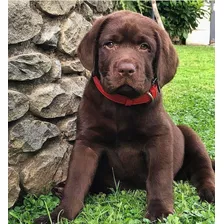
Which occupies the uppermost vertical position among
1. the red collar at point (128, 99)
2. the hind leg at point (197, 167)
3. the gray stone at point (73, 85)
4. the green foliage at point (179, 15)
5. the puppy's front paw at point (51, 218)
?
the red collar at point (128, 99)

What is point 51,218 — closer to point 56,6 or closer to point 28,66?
point 28,66

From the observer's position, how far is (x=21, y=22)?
300 cm

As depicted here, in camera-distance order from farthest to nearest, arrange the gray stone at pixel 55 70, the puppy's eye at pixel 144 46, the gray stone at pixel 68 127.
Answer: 1. the gray stone at pixel 68 127
2. the gray stone at pixel 55 70
3. the puppy's eye at pixel 144 46

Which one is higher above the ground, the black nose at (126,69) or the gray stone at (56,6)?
the gray stone at (56,6)

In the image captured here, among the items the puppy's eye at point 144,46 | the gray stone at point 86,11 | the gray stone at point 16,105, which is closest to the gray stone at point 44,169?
the gray stone at point 16,105

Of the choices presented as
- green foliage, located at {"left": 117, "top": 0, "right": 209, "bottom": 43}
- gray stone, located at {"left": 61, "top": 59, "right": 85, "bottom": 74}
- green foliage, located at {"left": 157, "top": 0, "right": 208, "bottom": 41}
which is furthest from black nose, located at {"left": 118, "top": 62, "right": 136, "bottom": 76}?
green foliage, located at {"left": 157, "top": 0, "right": 208, "bottom": 41}

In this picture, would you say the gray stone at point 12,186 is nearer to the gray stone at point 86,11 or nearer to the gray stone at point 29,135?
the gray stone at point 29,135

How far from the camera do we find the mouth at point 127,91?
110 inches

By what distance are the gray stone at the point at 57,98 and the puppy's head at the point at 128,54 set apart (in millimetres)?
405

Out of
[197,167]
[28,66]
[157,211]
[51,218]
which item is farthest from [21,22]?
[197,167]

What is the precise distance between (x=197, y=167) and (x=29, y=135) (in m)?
1.35

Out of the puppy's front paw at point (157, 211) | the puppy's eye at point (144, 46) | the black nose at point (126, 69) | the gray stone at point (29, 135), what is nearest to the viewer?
the black nose at point (126, 69)

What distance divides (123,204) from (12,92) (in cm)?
104

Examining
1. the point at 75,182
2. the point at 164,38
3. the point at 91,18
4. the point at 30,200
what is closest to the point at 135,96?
the point at 164,38
